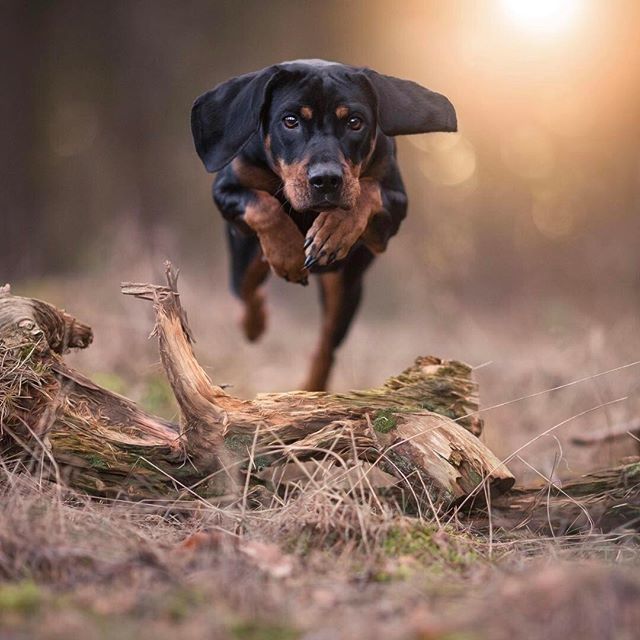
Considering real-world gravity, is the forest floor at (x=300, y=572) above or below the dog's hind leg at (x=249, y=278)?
below

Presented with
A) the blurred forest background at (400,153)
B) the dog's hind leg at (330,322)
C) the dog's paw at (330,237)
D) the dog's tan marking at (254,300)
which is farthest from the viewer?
the blurred forest background at (400,153)

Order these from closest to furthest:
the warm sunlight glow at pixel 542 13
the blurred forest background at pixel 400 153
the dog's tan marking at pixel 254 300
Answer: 1. the dog's tan marking at pixel 254 300
2. the blurred forest background at pixel 400 153
3. the warm sunlight glow at pixel 542 13

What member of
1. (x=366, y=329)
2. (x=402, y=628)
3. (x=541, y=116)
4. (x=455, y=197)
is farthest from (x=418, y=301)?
(x=402, y=628)

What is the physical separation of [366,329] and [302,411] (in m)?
4.61

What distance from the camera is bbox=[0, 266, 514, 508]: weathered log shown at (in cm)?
252

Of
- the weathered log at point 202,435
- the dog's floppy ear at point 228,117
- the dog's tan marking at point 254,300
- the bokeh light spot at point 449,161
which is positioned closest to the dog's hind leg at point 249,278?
the dog's tan marking at point 254,300

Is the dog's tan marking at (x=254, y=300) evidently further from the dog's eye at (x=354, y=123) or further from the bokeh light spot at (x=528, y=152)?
the bokeh light spot at (x=528, y=152)

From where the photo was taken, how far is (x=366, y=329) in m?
7.23

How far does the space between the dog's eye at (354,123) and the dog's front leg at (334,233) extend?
258mm

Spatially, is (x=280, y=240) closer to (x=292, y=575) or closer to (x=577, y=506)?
(x=577, y=506)

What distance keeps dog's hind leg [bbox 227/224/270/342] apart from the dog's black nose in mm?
1027

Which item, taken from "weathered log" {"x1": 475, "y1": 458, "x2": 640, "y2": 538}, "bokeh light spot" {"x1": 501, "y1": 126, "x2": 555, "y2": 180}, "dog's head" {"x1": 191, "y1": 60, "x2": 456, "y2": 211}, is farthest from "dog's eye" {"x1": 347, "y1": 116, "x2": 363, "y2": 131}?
"bokeh light spot" {"x1": 501, "y1": 126, "x2": 555, "y2": 180}

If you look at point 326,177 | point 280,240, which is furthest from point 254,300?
point 326,177

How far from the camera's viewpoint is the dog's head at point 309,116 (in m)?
3.20
